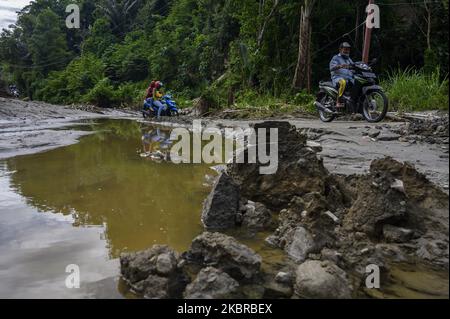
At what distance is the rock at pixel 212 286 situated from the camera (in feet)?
7.90

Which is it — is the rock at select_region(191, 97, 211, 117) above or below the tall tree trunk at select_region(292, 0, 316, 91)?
below

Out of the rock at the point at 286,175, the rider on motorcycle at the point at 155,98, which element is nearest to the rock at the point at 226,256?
the rock at the point at 286,175

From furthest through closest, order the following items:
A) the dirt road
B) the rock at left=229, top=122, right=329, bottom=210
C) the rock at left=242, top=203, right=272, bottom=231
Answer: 1. the dirt road
2. the rock at left=229, top=122, right=329, bottom=210
3. the rock at left=242, top=203, right=272, bottom=231

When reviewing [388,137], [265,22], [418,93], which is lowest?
[388,137]

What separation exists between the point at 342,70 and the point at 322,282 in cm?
700

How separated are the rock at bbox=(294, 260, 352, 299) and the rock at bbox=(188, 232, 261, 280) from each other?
11.7 inches

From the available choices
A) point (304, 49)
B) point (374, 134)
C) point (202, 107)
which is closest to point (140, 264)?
Answer: point (374, 134)

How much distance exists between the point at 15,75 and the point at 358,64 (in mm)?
47347

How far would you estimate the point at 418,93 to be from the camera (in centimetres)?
981

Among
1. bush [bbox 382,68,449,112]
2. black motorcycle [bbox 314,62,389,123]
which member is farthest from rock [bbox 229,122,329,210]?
bush [bbox 382,68,449,112]

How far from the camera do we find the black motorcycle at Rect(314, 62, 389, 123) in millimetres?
8156

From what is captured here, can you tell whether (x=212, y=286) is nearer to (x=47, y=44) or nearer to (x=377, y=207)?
(x=377, y=207)

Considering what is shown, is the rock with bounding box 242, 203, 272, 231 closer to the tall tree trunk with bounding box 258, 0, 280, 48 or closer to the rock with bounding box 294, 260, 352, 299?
the rock with bounding box 294, 260, 352, 299
